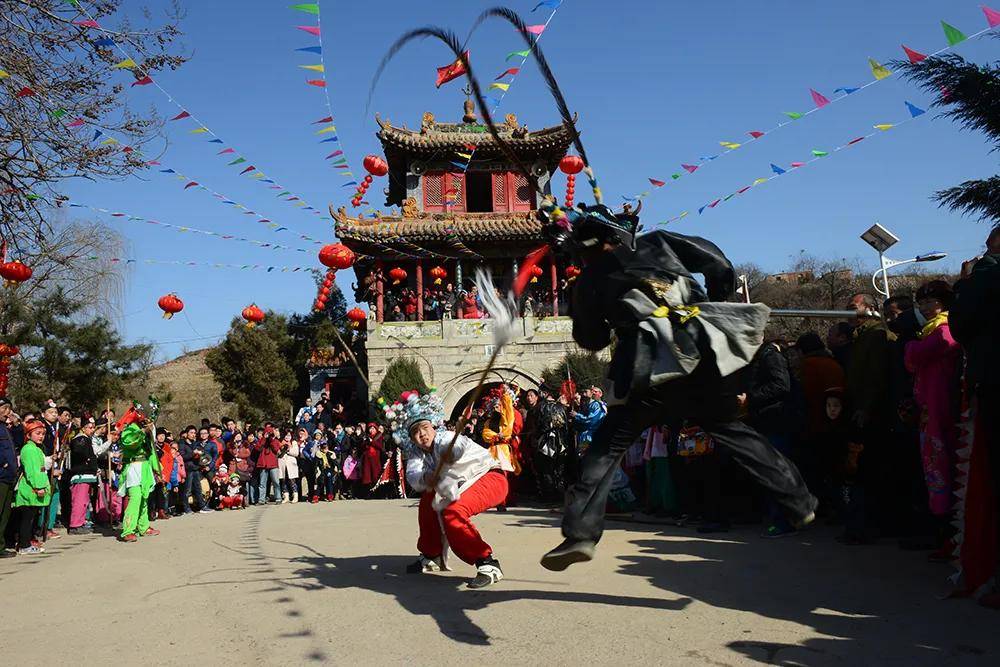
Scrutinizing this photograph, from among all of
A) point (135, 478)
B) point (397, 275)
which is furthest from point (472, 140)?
point (135, 478)

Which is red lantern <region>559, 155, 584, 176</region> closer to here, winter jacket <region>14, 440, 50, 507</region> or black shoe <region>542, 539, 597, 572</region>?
winter jacket <region>14, 440, 50, 507</region>

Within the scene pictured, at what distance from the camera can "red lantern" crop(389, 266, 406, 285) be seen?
78.0 feet

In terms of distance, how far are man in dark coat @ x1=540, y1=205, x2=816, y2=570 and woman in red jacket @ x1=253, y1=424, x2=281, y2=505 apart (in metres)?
11.6

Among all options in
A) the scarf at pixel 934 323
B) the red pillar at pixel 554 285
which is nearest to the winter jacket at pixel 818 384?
the scarf at pixel 934 323

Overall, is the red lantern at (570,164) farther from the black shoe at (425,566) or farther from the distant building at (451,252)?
the black shoe at (425,566)

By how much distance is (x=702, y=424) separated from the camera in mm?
3773

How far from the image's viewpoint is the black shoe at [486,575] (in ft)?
14.9

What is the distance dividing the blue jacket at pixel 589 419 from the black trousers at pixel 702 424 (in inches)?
212

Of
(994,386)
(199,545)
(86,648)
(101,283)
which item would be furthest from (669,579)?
(101,283)

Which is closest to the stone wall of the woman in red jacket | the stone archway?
the stone archway

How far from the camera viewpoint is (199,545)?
7574 mm

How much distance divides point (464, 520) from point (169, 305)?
33.9ft

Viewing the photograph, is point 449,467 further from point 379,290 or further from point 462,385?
point 379,290

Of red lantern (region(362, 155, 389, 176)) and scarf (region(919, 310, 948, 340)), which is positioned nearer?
scarf (region(919, 310, 948, 340))
